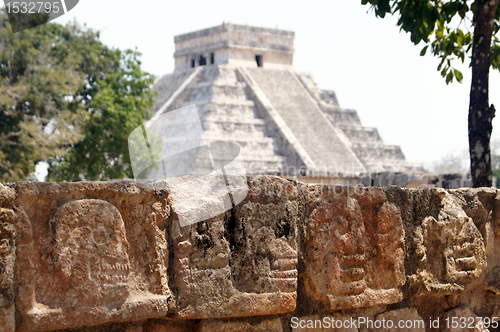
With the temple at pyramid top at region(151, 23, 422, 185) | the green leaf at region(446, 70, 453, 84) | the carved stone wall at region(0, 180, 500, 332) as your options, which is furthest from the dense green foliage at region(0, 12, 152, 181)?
the carved stone wall at region(0, 180, 500, 332)

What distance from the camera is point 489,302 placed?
3119 mm

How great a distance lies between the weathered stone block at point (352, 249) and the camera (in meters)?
2.42

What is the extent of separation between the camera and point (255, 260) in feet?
7.39

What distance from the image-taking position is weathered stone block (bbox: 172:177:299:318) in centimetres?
209

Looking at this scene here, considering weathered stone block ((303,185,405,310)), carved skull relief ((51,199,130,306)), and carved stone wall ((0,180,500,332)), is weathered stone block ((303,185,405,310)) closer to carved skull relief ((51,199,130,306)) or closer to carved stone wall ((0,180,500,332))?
carved stone wall ((0,180,500,332))

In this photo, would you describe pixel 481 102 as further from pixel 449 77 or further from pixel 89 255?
pixel 89 255

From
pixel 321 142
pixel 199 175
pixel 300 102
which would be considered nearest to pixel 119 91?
pixel 321 142

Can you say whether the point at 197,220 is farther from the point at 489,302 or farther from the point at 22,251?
the point at 489,302

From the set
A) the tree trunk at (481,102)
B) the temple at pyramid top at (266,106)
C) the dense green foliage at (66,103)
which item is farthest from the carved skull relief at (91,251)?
the temple at pyramid top at (266,106)

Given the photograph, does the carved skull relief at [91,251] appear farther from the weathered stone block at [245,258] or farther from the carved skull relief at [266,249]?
the carved skull relief at [266,249]

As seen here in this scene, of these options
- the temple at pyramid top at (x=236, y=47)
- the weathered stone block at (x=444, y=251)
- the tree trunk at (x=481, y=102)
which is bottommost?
the weathered stone block at (x=444, y=251)

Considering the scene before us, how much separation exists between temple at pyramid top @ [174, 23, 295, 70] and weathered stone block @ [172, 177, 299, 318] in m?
Result: 32.1

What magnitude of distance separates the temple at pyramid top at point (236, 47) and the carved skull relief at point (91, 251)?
3245 centimetres

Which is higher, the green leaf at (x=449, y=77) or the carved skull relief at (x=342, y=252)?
the green leaf at (x=449, y=77)
